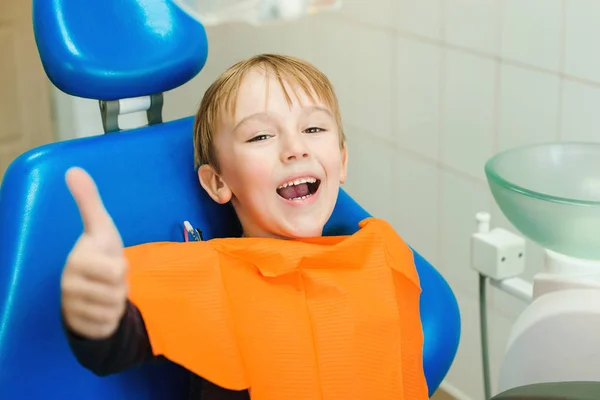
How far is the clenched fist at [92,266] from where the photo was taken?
95 centimetres

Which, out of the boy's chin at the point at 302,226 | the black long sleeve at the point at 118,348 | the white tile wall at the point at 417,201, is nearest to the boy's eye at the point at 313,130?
the boy's chin at the point at 302,226

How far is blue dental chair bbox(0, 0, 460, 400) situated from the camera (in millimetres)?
1255

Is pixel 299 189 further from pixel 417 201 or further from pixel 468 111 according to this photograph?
pixel 417 201

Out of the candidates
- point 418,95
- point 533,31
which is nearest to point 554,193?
point 533,31

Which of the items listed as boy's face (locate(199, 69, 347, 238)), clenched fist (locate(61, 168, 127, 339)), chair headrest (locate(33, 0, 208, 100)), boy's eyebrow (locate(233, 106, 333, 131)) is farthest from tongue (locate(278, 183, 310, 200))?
clenched fist (locate(61, 168, 127, 339))

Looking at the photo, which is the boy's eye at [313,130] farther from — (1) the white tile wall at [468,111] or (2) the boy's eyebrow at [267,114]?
(1) the white tile wall at [468,111]

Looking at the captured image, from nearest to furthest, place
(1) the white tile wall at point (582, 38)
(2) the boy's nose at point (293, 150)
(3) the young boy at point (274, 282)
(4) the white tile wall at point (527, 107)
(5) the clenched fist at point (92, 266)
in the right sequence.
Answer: (5) the clenched fist at point (92, 266) → (3) the young boy at point (274, 282) → (2) the boy's nose at point (293, 150) → (1) the white tile wall at point (582, 38) → (4) the white tile wall at point (527, 107)

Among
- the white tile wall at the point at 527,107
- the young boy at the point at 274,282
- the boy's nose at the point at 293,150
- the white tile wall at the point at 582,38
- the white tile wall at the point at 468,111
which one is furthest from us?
the white tile wall at the point at 468,111

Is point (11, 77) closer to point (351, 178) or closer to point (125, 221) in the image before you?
point (351, 178)

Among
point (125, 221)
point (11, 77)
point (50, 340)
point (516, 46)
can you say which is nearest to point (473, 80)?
point (516, 46)

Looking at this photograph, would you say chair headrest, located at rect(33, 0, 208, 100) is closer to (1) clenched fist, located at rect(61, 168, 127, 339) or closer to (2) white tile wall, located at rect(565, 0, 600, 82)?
(1) clenched fist, located at rect(61, 168, 127, 339)

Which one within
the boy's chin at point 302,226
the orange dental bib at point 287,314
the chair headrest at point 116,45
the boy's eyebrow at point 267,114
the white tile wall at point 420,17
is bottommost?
the orange dental bib at point 287,314

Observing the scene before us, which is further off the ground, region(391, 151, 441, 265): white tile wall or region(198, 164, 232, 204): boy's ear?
region(198, 164, 232, 204): boy's ear

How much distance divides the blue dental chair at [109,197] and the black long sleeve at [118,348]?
0.64ft
